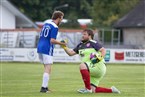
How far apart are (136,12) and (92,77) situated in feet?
190

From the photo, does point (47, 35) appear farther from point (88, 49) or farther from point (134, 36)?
point (134, 36)

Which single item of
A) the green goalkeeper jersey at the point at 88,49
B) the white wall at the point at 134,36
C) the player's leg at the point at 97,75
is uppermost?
the white wall at the point at 134,36

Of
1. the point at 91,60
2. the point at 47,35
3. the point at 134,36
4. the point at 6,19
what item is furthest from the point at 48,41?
the point at 134,36

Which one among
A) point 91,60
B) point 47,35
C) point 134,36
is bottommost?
point 91,60

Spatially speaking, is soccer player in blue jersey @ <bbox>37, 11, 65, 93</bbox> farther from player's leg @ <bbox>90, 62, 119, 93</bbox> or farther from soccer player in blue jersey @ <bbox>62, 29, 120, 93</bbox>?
player's leg @ <bbox>90, 62, 119, 93</bbox>

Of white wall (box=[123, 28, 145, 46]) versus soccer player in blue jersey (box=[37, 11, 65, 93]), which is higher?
white wall (box=[123, 28, 145, 46])

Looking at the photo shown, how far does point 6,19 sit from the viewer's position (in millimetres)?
66438

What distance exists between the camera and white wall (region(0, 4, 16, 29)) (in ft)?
214

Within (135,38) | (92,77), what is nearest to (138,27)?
(135,38)

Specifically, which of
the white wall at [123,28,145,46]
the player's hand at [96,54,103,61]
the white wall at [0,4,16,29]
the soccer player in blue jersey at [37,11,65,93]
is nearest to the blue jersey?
the soccer player in blue jersey at [37,11,65,93]

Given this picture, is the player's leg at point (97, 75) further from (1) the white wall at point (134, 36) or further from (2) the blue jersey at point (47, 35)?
(1) the white wall at point (134, 36)

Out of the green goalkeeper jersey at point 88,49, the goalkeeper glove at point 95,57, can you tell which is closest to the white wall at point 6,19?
the green goalkeeper jersey at point 88,49

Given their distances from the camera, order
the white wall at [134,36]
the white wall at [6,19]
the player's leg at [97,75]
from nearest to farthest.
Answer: the player's leg at [97,75]
the white wall at [6,19]
the white wall at [134,36]

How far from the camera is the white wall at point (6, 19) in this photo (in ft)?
214
